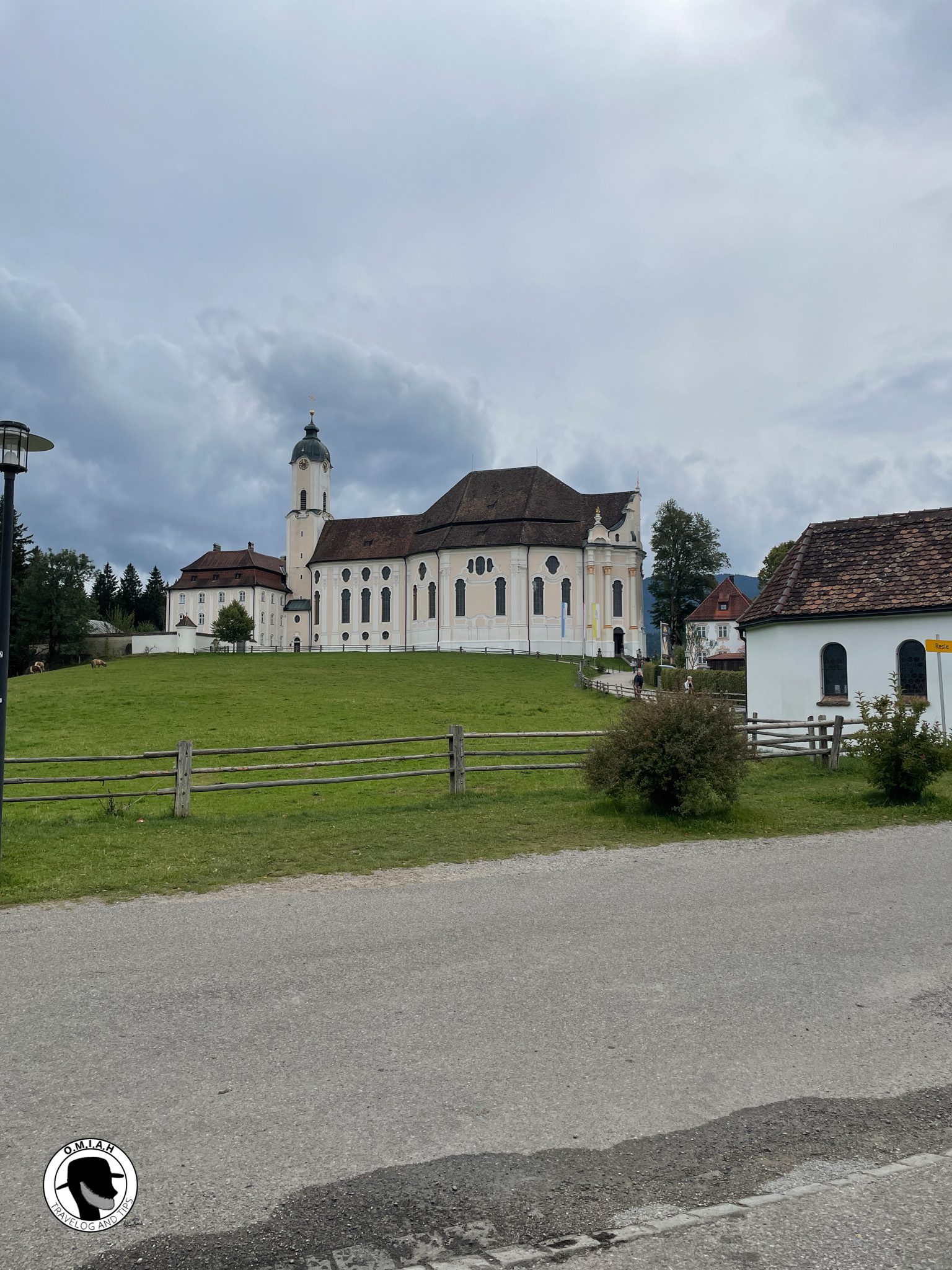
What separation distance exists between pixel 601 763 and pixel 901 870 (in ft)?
16.2

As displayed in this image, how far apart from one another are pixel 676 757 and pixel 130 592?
125076 millimetres

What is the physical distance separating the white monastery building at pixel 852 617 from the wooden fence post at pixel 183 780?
16332mm

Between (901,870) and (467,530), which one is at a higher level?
(467,530)

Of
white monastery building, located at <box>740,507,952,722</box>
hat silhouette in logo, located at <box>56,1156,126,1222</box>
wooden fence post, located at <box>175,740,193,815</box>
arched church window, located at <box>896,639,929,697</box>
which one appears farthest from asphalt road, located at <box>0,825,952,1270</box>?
white monastery building, located at <box>740,507,952,722</box>

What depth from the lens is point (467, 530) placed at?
8006cm

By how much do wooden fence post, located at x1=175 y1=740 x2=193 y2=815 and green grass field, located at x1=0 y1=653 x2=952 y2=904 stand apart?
229mm

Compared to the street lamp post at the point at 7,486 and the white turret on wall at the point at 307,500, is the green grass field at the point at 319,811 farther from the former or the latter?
the white turret on wall at the point at 307,500

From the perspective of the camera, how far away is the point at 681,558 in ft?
268

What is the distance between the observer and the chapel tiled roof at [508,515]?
78.1 meters

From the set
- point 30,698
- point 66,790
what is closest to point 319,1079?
point 66,790

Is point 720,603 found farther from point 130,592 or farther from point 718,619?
point 130,592

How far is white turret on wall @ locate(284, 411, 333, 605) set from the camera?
97500mm

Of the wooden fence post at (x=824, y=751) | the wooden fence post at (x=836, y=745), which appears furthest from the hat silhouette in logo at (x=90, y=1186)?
the wooden fence post at (x=824, y=751)

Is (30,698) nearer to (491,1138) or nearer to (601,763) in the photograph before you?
(601,763)
